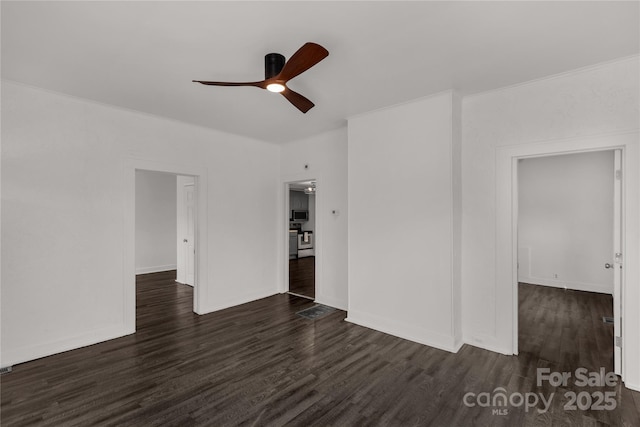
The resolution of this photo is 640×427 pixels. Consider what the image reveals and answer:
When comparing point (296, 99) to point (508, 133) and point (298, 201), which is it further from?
point (298, 201)

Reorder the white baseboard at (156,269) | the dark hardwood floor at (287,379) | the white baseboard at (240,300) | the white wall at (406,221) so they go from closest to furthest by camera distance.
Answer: the dark hardwood floor at (287,379) → the white wall at (406,221) → the white baseboard at (240,300) → the white baseboard at (156,269)

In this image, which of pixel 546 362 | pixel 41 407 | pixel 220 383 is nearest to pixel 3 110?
pixel 41 407

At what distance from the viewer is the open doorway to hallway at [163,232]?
6.07m

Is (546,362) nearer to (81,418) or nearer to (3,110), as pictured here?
(81,418)

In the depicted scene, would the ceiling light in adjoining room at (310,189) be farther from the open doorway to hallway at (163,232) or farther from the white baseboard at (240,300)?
the white baseboard at (240,300)

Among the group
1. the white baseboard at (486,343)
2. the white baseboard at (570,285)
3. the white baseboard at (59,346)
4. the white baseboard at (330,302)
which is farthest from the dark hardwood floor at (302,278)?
the white baseboard at (570,285)

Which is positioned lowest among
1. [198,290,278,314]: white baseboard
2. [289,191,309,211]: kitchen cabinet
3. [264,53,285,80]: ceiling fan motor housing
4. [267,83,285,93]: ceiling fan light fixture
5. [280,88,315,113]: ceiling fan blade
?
[198,290,278,314]: white baseboard

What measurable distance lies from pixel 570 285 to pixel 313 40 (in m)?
6.44

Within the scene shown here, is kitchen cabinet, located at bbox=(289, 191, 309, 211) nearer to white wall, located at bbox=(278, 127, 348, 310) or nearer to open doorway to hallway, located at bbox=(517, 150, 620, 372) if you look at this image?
white wall, located at bbox=(278, 127, 348, 310)

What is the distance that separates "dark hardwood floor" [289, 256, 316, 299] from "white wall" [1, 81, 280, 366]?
6.08 feet

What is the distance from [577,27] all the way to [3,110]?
16.5 ft

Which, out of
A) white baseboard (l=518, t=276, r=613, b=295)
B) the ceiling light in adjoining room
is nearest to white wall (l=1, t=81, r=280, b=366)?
the ceiling light in adjoining room

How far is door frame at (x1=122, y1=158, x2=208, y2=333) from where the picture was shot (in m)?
3.64

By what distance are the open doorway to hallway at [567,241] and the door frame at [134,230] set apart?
4465mm
